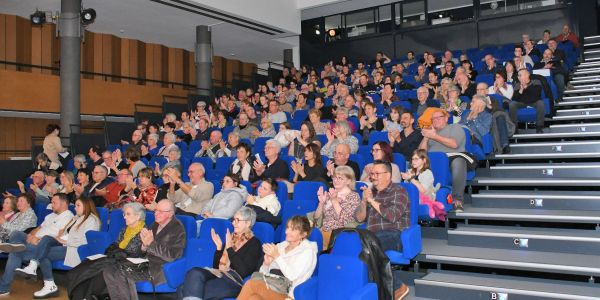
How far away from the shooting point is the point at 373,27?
13086 millimetres

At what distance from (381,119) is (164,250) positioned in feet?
10.7

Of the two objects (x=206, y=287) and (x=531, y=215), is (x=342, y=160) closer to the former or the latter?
(x=531, y=215)

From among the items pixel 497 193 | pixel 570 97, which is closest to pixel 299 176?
pixel 497 193

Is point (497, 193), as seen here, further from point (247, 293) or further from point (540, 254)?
point (247, 293)

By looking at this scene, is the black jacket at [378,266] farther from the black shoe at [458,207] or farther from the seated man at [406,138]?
the seated man at [406,138]

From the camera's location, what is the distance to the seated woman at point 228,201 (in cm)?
438

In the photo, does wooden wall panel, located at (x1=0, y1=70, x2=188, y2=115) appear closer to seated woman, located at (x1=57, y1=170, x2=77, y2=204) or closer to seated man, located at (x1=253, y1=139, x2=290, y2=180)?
seated woman, located at (x1=57, y1=170, x2=77, y2=204)

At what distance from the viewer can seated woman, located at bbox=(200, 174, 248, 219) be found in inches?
172

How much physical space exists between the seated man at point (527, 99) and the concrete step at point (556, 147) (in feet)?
1.84

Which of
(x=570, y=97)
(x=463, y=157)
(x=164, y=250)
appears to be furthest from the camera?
(x=570, y=97)

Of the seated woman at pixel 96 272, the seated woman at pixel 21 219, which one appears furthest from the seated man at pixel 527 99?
the seated woman at pixel 21 219

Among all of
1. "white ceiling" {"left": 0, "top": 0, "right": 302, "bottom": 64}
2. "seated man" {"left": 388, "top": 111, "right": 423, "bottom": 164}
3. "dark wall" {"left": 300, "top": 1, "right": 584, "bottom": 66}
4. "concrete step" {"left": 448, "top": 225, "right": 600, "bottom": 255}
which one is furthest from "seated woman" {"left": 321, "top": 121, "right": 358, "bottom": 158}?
"dark wall" {"left": 300, "top": 1, "right": 584, "bottom": 66}

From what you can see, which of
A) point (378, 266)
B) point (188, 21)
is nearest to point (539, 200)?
point (378, 266)

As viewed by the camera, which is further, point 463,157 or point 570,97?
point 570,97
